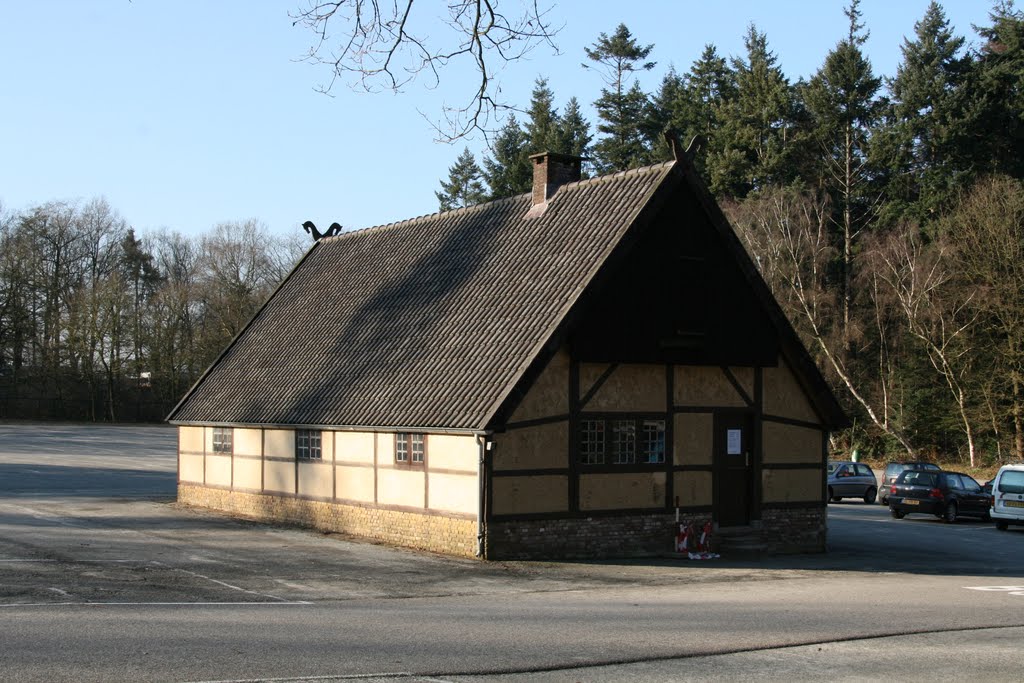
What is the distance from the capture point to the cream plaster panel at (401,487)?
67.9 ft

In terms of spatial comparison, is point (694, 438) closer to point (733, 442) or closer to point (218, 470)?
point (733, 442)

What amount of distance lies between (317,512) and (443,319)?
5.04m

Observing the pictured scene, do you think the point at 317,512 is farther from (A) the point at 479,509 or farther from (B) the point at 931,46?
(B) the point at 931,46

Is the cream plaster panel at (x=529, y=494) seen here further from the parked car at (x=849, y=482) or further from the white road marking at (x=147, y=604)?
the parked car at (x=849, y=482)

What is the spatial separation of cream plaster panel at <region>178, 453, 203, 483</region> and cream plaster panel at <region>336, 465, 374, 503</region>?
275 inches

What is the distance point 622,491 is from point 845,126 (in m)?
45.8

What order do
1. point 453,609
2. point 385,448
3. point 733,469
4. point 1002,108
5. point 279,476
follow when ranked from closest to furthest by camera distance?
point 453,609, point 385,448, point 733,469, point 279,476, point 1002,108

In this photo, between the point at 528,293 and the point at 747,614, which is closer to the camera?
the point at 747,614

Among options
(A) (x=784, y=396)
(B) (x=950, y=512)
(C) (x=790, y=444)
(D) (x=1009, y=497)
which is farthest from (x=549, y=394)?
(B) (x=950, y=512)

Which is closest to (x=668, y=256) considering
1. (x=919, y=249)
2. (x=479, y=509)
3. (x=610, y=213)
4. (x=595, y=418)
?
(x=610, y=213)

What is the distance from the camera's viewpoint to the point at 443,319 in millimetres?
22891

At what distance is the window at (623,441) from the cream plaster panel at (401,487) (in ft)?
10.3

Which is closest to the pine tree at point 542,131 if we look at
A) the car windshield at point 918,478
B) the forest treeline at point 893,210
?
the forest treeline at point 893,210

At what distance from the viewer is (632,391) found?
20891 mm
